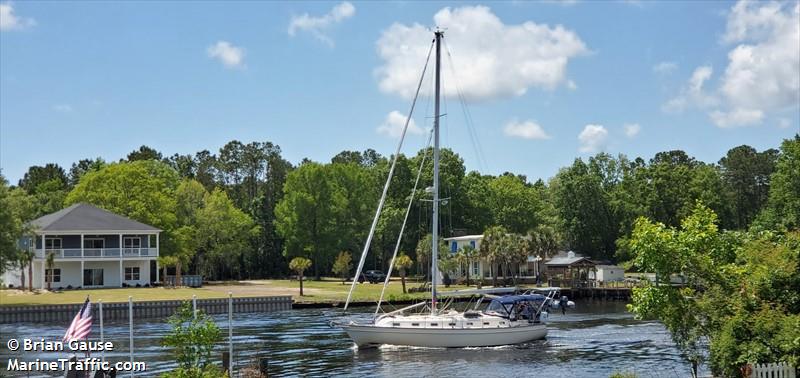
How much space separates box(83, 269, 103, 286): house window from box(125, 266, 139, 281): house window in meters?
2.94

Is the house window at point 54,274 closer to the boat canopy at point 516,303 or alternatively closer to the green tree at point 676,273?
the boat canopy at point 516,303

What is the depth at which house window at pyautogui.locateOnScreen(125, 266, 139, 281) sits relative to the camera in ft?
301

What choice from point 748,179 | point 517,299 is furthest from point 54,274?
point 748,179

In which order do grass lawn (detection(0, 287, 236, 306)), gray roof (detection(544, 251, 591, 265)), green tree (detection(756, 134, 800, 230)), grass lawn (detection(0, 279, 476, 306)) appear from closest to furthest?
grass lawn (detection(0, 287, 236, 306)) < grass lawn (detection(0, 279, 476, 306)) < green tree (detection(756, 134, 800, 230)) < gray roof (detection(544, 251, 591, 265))

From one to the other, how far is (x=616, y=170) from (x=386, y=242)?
118 ft

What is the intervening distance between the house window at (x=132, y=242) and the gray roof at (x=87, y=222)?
5.58ft

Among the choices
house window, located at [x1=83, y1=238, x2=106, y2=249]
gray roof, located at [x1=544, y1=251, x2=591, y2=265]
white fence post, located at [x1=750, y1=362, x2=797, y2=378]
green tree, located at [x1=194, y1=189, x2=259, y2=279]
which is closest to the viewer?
white fence post, located at [x1=750, y1=362, x2=797, y2=378]

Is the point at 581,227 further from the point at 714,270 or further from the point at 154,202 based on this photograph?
the point at 714,270

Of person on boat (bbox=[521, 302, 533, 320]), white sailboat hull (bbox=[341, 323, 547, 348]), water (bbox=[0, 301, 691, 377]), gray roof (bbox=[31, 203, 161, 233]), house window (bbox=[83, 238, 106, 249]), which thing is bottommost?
water (bbox=[0, 301, 691, 377])

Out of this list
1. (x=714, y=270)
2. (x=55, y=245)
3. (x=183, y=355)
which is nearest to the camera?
(x=183, y=355)

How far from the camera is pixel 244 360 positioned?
40.9 metres

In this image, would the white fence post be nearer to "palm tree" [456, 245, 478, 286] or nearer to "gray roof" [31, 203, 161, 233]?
"palm tree" [456, 245, 478, 286]

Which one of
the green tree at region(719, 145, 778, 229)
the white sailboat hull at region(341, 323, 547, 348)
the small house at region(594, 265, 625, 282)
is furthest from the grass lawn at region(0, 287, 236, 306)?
the green tree at region(719, 145, 778, 229)

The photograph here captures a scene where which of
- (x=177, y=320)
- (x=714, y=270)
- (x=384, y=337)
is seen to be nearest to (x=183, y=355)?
(x=177, y=320)
